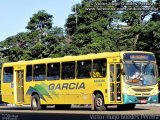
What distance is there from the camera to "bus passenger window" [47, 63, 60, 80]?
28.1 m

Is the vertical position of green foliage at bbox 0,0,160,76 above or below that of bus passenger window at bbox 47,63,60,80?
above

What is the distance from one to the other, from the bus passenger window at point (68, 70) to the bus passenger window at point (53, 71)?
1.60 feet

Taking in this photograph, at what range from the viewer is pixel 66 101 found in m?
27.8

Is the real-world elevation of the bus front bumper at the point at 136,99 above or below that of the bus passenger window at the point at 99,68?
below

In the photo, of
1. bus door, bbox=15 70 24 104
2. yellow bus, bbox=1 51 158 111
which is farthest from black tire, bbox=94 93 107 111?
bus door, bbox=15 70 24 104

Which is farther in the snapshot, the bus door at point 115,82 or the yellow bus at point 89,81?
the bus door at point 115,82

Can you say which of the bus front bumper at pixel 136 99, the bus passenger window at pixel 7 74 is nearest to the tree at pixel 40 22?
the bus passenger window at pixel 7 74

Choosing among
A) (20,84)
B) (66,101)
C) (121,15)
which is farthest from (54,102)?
(121,15)

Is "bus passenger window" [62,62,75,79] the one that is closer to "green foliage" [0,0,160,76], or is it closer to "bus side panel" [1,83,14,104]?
"bus side panel" [1,83,14,104]

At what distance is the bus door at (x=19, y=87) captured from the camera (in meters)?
30.8

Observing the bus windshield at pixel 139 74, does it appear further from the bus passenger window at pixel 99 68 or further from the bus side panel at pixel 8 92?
the bus side panel at pixel 8 92

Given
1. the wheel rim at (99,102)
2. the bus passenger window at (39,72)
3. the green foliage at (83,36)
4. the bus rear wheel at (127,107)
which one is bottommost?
the bus rear wheel at (127,107)

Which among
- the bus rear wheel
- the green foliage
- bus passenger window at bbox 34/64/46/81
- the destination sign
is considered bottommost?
the bus rear wheel

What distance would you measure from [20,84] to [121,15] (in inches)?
1040
